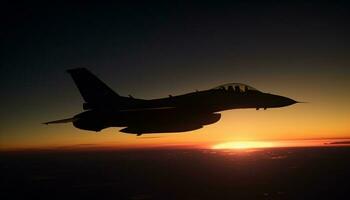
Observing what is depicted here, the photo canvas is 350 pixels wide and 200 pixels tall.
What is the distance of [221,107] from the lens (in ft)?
112

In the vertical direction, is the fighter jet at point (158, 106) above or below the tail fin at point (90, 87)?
below

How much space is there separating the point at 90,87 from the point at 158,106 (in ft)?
28.6

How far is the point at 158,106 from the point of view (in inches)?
1355

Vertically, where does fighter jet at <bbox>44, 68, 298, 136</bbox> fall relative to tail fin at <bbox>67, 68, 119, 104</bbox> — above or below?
below

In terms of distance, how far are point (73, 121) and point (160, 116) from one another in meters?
8.05

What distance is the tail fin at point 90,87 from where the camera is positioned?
3719cm

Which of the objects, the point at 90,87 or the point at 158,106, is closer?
the point at 158,106

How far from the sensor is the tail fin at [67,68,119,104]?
3719cm

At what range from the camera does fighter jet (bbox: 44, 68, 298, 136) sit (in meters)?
31.0

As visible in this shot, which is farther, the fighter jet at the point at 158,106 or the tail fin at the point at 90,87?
the tail fin at the point at 90,87

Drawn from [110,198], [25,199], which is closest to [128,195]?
[110,198]

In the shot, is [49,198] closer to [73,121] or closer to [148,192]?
[148,192]

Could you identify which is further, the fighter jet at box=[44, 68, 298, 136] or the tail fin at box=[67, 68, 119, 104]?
the tail fin at box=[67, 68, 119, 104]

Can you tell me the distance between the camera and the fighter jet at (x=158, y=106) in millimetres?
31031
